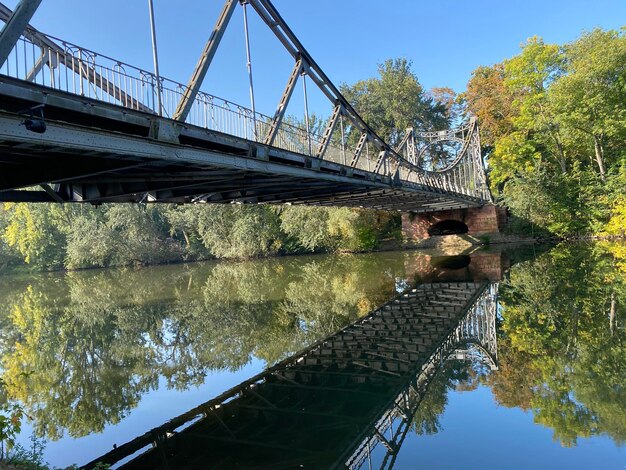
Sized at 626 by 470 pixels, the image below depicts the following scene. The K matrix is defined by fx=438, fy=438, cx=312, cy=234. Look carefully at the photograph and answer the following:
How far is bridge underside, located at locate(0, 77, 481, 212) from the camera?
17.1 feet

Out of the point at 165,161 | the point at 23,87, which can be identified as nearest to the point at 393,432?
the point at 165,161

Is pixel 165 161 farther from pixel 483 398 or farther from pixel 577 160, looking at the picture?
pixel 577 160

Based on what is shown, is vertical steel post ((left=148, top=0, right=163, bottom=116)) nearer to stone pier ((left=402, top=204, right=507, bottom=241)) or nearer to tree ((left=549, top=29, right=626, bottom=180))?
tree ((left=549, top=29, right=626, bottom=180))

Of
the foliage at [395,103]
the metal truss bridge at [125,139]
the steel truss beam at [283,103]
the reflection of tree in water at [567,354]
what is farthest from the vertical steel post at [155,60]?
the foliage at [395,103]

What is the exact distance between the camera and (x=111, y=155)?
6.36m

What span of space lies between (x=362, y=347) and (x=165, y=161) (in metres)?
5.70

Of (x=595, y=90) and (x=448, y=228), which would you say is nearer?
(x=595, y=90)

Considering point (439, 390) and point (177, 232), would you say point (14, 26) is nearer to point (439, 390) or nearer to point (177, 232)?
point (439, 390)

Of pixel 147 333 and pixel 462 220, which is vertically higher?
pixel 462 220

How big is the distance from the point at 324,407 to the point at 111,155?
4.86 meters

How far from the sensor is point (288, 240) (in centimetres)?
4150

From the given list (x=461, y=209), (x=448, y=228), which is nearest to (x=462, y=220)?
(x=461, y=209)

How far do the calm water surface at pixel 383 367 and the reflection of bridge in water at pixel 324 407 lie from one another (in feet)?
0.18

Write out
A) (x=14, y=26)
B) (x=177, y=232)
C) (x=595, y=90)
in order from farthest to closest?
(x=177, y=232)
(x=595, y=90)
(x=14, y=26)
